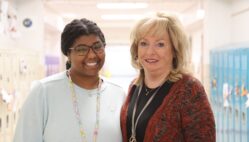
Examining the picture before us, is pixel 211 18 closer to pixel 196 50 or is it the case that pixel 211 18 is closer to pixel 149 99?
pixel 196 50

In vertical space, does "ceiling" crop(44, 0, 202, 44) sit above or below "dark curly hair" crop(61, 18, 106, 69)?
above

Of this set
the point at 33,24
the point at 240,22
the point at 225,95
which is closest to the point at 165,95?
the point at 225,95

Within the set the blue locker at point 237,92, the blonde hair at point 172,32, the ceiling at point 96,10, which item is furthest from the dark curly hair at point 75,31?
the ceiling at point 96,10

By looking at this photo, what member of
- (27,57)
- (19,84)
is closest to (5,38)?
(27,57)

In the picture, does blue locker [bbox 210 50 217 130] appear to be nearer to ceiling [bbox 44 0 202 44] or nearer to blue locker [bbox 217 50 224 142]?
blue locker [bbox 217 50 224 142]

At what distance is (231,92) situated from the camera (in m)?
4.22

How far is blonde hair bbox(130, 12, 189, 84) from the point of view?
6.63 feet

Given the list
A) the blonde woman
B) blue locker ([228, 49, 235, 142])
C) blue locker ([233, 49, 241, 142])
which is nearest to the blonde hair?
the blonde woman

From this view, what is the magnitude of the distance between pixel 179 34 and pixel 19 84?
3.05 meters

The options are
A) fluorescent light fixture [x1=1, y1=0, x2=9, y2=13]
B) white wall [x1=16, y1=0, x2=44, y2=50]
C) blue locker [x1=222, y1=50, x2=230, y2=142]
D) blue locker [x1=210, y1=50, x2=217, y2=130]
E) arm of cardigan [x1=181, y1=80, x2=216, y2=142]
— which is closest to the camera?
arm of cardigan [x1=181, y1=80, x2=216, y2=142]

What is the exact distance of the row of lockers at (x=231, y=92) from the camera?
3.83m

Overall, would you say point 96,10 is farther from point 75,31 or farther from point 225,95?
point 75,31

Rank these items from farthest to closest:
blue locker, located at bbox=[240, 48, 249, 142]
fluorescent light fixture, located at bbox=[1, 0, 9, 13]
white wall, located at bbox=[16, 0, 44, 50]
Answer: white wall, located at bbox=[16, 0, 44, 50]
fluorescent light fixture, located at bbox=[1, 0, 9, 13]
blue locker, located at bbox=[240, 48, 249, 142]

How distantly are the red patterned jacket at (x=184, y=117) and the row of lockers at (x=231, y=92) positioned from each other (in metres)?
1.96
